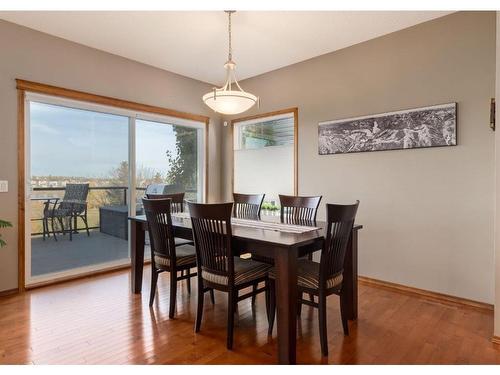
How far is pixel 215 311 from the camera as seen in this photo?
275cm

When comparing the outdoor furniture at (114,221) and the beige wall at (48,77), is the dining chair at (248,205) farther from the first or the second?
the beige wall at (48,77)

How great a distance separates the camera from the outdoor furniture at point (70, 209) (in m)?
3.54

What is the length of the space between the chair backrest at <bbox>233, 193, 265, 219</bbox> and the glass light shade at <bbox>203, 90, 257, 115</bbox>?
3.36 ft

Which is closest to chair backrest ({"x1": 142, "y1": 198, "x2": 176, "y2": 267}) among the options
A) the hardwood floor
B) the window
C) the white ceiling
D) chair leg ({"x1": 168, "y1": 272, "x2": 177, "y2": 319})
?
chair leg ({"x1": 168, "y1": 272, "x2": 177, "y2": 319})

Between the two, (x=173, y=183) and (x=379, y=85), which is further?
(x=173, y=183)

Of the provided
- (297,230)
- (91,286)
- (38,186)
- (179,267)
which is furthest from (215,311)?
(38,186)

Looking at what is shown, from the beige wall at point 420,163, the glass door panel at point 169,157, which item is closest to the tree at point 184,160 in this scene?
the glass door panel at point 169,157

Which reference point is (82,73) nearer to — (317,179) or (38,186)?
(38,186)

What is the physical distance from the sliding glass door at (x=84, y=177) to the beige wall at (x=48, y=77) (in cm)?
15

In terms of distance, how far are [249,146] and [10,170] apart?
2.99 m

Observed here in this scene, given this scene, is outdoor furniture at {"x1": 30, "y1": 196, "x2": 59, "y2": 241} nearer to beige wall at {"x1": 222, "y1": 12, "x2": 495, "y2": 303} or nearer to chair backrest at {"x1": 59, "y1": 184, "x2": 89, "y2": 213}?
chair backrest at {"x1": 59, "y1": 184, "x2": 89, "y2": 213}

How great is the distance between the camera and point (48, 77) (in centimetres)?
334

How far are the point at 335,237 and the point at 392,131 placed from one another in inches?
69.2

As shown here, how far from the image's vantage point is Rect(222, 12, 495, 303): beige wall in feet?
9.22
